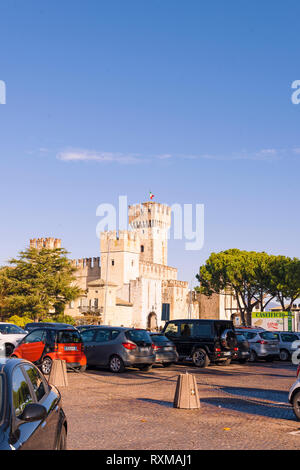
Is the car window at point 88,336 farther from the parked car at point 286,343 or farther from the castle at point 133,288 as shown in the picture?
the castle at point 133,288

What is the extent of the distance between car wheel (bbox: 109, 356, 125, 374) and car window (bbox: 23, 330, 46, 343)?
2.50 m

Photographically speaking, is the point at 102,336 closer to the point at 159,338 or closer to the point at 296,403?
the point at 159,338

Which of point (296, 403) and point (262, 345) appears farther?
point (262, 345)

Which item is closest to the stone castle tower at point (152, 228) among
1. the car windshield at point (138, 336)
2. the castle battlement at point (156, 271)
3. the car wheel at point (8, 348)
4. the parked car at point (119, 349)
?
the castle battlement at point (156, 271)

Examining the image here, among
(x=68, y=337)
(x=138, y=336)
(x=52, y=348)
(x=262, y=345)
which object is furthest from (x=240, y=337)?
(x=52, y=348)

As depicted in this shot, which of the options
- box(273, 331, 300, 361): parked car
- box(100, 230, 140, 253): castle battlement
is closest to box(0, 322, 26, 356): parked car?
box(273, 331, 300, 361): parked car

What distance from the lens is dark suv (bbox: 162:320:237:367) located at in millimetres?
20703

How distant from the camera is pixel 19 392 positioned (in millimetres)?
4961

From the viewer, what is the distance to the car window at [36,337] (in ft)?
58.2

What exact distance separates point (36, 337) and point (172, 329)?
630cm

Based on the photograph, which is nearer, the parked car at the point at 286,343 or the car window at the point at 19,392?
the car window at the point at 19,392

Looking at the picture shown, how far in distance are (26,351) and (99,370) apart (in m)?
2.96

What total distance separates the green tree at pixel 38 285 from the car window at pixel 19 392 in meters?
48.2
